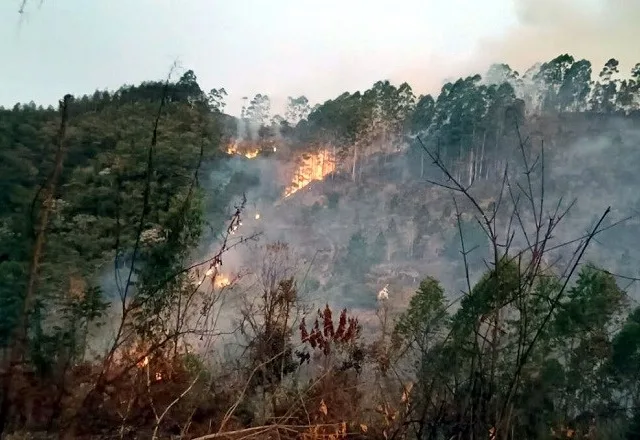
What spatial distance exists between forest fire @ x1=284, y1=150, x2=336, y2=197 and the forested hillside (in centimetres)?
15

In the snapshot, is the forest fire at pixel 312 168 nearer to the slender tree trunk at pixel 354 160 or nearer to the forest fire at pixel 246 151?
the slender tree trunk at pixel 354 160

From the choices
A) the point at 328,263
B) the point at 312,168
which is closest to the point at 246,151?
the point at 312,168

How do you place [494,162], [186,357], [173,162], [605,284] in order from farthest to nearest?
[494,162] → [605,284] → [173,162] → [186,357]

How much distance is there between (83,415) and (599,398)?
35.3 ft

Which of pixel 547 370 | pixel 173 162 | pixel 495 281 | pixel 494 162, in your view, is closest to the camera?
pixel 495 281

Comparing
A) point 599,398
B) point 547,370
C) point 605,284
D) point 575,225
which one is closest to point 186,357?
point 547,370

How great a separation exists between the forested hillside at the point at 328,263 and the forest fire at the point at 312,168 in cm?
15

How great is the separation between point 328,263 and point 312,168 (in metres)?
10.3

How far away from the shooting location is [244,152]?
35781 millimetres

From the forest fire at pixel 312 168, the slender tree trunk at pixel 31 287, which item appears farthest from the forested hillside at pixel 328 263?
the forest fire at pixel 312 168

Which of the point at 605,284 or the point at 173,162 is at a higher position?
the point at 173,162

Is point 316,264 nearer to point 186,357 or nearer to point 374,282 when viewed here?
point 374,282

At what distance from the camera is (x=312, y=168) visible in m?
35.6

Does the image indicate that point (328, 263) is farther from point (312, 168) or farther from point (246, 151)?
point (246, 151)
